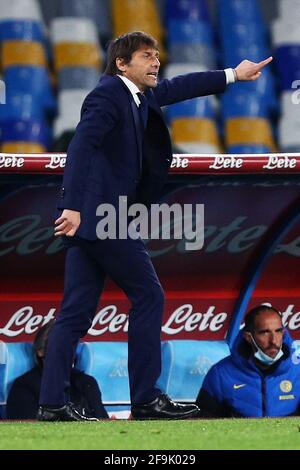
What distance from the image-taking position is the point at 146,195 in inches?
189

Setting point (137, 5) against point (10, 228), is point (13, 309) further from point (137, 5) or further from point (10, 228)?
point (137, 5)

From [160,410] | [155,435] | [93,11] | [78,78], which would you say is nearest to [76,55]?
[78,78]

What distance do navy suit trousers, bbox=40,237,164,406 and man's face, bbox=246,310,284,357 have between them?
90cm

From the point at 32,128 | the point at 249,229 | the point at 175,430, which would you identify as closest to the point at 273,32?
the point at 32,128

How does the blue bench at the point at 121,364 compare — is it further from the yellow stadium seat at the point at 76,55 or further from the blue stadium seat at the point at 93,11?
the blue stadium seat at the point at 93,11

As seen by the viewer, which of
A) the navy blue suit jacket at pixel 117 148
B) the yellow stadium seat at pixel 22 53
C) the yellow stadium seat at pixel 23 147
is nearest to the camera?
the navy blue suit jacket at pixel 117 148

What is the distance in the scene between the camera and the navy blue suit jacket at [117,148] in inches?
180

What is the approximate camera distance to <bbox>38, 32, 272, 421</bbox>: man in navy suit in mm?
4598

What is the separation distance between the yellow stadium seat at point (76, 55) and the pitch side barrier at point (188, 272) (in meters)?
5.80

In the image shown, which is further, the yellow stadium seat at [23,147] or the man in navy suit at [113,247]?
the yellow stadium seat at [23,147]

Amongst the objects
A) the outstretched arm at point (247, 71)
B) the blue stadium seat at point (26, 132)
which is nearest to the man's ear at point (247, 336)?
the outstretched arm at point (247, 71)

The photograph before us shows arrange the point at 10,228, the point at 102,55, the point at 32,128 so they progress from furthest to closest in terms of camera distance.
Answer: the point at 102,55
the point at 32,128
the point at 10,228

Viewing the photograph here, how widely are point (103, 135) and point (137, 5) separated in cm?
741

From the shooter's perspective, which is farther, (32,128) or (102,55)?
(102,55)
